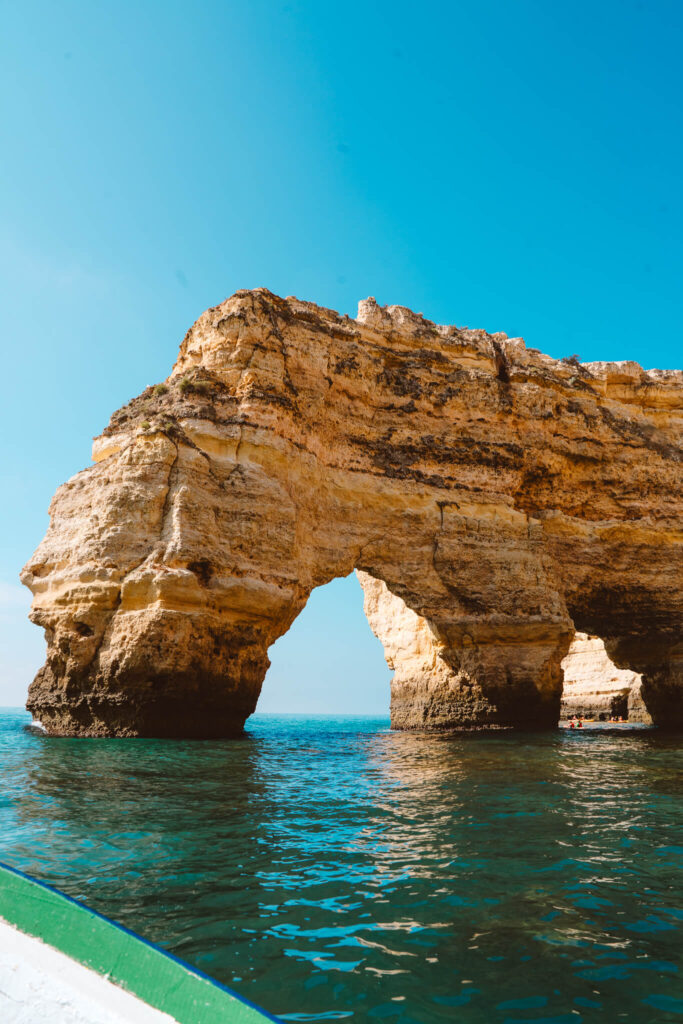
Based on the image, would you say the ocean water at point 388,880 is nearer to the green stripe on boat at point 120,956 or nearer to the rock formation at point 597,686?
the green stripe on boat at point 120,956

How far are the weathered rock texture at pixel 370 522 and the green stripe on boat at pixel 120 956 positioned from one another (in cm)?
1270

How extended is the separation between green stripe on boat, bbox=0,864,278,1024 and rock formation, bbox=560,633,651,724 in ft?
113

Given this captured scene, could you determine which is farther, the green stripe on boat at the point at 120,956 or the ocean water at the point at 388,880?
the ocean water at the point at 388,880

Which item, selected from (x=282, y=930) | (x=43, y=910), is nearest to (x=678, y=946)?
(x=282, y=930)

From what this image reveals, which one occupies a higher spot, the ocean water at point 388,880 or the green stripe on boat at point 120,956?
the green stripe on boat at point 120,956

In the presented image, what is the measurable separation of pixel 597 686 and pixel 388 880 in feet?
111

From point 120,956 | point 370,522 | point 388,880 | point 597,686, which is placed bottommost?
point 597,686

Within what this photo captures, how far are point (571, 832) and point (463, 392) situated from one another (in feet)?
55.0

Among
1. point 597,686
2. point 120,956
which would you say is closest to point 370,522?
point 120,956

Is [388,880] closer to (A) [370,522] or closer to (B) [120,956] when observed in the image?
(B) [120,956]

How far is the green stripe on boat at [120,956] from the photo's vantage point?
144cm

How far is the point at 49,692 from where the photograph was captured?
49.6ft

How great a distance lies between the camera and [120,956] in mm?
1602

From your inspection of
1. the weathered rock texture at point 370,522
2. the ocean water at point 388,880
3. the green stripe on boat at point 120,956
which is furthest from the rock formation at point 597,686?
the green stripe on boat at point 120,956
